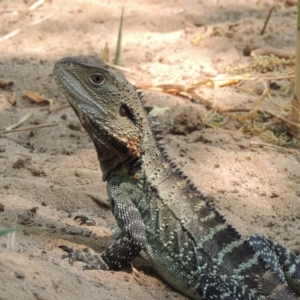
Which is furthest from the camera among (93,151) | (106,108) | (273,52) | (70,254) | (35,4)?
(35,4)

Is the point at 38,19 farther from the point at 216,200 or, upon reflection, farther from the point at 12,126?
the point at 216,200

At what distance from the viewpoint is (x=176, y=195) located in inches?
213

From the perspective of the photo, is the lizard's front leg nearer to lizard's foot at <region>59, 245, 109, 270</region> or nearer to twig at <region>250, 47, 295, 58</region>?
lizard's foot at <region>59, 245, 109, 270</region>

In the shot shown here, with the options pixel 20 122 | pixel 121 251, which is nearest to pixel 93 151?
pixel 20 122

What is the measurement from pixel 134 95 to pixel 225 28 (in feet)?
16.5

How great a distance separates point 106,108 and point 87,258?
1.16 meters

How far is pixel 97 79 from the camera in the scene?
213 inches

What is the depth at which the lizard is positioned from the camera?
16.8 ft

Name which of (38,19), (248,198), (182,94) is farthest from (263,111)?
(38,19)

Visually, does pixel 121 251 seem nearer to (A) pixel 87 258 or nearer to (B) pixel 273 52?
(A) pixel 87 258

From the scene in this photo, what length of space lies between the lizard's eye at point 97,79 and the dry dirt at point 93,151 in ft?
3.72

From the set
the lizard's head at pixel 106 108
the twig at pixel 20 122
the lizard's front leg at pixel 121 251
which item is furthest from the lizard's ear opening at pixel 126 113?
the twig at pixel 20 122

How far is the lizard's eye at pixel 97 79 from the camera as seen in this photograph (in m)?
5.39

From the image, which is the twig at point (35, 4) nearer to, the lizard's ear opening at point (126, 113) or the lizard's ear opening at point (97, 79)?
the lizard's ear opening at point (97, 79)
